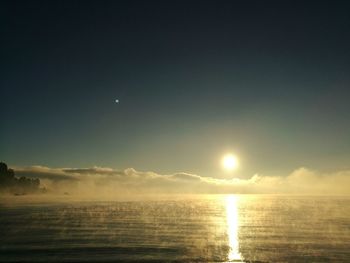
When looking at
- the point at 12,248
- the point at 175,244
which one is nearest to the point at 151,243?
the point at 175,244

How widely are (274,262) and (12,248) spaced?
4445cm

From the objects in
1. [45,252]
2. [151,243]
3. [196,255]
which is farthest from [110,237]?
[196,255]

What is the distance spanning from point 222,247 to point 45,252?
1264 inches

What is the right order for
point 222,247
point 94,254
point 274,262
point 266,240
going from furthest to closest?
point 266,240, point 222,247, point 94,254, point 274,262

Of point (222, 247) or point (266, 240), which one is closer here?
point (222, 247)

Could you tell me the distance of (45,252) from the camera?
6625 cm

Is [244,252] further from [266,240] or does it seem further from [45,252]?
[45,252]

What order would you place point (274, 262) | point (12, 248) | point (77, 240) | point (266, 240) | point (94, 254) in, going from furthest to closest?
1. point (266, 240)
2. point (77, 240)
3. point (12, 248)
4. point (94, 254)
5. point (274, 262)

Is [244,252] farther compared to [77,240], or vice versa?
[77,240]

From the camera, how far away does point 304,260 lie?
6125cm

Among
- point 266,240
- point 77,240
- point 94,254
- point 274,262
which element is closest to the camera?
point 274,262

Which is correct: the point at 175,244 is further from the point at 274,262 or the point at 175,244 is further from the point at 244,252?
the point at 274,262

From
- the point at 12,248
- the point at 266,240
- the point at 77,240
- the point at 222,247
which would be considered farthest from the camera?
the point at 266,240

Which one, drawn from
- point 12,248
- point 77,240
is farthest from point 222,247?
point 12,248
